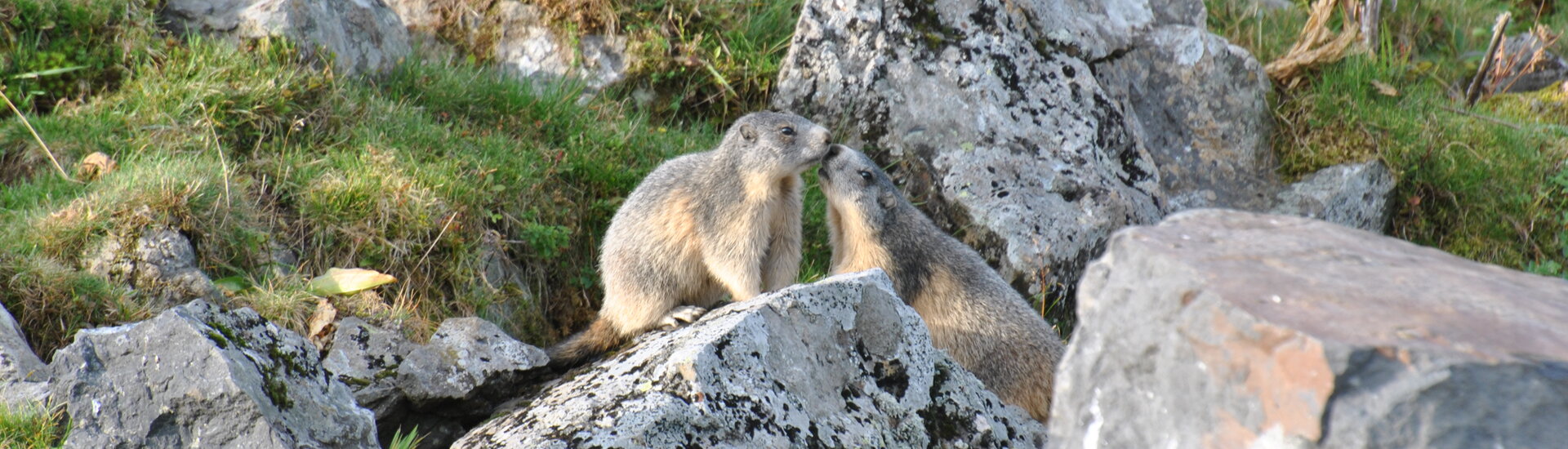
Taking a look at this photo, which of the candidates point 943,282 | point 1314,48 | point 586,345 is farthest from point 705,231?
point 1314,48

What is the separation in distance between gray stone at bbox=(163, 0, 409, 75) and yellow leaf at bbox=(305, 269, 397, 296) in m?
2.13

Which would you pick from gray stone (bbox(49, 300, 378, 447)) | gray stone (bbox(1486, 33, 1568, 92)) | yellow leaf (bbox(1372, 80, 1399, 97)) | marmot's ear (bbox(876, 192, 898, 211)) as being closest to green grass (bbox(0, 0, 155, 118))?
gray stone (bbox(49, 300, 378, 447))

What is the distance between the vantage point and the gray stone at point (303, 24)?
8039 millimetres

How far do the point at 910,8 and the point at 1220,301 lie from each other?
682 cm

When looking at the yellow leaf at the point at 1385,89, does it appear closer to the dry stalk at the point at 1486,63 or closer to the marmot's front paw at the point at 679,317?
the dry stalk at the point at 1486,63

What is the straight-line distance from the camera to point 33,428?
445 centimetres

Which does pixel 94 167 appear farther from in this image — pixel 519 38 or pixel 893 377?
pixel 893 377

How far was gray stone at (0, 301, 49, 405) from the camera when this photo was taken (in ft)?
15.0

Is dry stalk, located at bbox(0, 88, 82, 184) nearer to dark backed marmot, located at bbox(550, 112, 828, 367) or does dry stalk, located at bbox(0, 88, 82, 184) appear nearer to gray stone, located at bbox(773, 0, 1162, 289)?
dark backed marmot, located at bbox(550, 112, 828, 367)

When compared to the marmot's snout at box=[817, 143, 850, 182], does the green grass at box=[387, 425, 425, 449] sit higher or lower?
lower

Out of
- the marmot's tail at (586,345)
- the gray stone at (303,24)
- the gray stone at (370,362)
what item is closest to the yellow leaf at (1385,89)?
the marmot's tail at (586,345)

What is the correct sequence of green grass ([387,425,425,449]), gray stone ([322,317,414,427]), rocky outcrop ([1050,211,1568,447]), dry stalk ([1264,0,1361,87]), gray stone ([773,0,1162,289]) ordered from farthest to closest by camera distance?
1. dry stalk ([1264,0,1361,87])
2. gray stone ([773,0,1162,289])
3. gray stone ([322,317,414,427])
4. green grass ([387,425,425,449])
5. rocky outcrop ([1050,211,1568,447])

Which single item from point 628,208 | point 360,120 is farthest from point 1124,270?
point 360,120

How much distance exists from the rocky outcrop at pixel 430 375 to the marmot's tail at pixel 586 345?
568 millimetres
